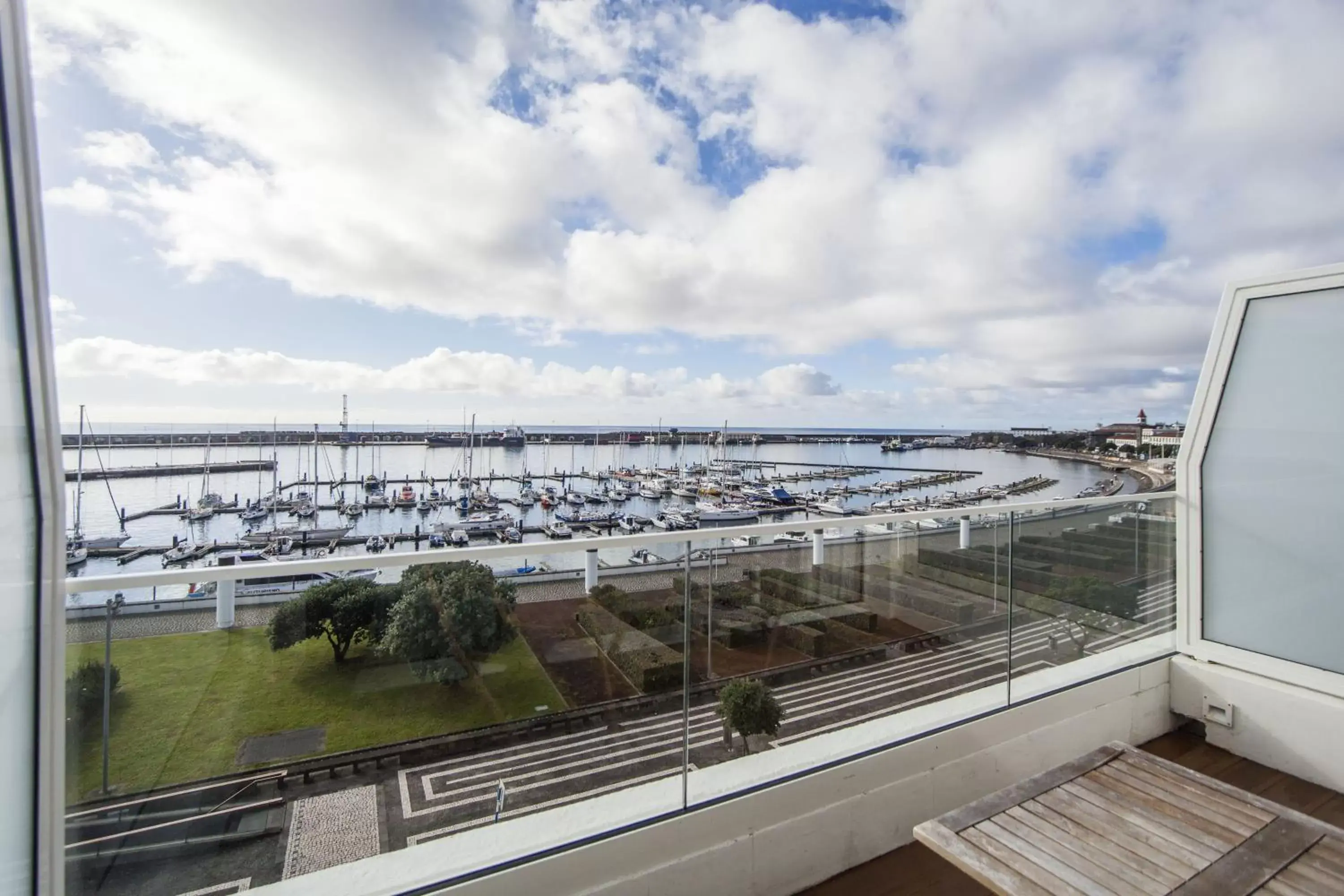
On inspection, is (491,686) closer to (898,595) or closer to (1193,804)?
(898,595)

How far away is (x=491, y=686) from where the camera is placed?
1715mm

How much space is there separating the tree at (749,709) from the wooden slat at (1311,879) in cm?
129

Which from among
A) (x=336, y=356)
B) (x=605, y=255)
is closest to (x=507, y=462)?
(x=336, y=356)

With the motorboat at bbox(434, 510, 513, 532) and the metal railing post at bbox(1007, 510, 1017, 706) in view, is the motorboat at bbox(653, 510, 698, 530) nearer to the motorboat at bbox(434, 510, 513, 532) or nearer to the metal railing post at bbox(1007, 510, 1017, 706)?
the motorboat at bbox(434, 510, 513, 532)

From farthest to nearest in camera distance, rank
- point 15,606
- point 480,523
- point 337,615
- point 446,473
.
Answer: point 446,473 → point 480,523 → point 337,615 → point 15,606

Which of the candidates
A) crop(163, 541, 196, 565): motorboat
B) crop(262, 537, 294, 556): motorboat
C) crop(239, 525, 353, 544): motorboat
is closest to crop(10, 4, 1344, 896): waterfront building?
crop(163, 541, 196, 565): motorboat

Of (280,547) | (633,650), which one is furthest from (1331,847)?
(280,547)

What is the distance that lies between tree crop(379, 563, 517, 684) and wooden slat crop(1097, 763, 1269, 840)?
1.91 meters

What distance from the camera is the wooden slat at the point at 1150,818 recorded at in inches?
58.4

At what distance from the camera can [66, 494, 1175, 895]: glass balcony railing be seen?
1.39 meters

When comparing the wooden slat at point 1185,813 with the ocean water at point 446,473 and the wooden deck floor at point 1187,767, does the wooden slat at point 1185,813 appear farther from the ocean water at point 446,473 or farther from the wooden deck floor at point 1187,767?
the ocean water at point 446,473

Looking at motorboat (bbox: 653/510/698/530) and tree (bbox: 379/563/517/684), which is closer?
tree (bbox: 379/563/517/684)

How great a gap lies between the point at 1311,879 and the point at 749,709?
1.41m

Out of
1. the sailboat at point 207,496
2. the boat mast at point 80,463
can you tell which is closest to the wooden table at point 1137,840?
the boat mast at point 80,463
